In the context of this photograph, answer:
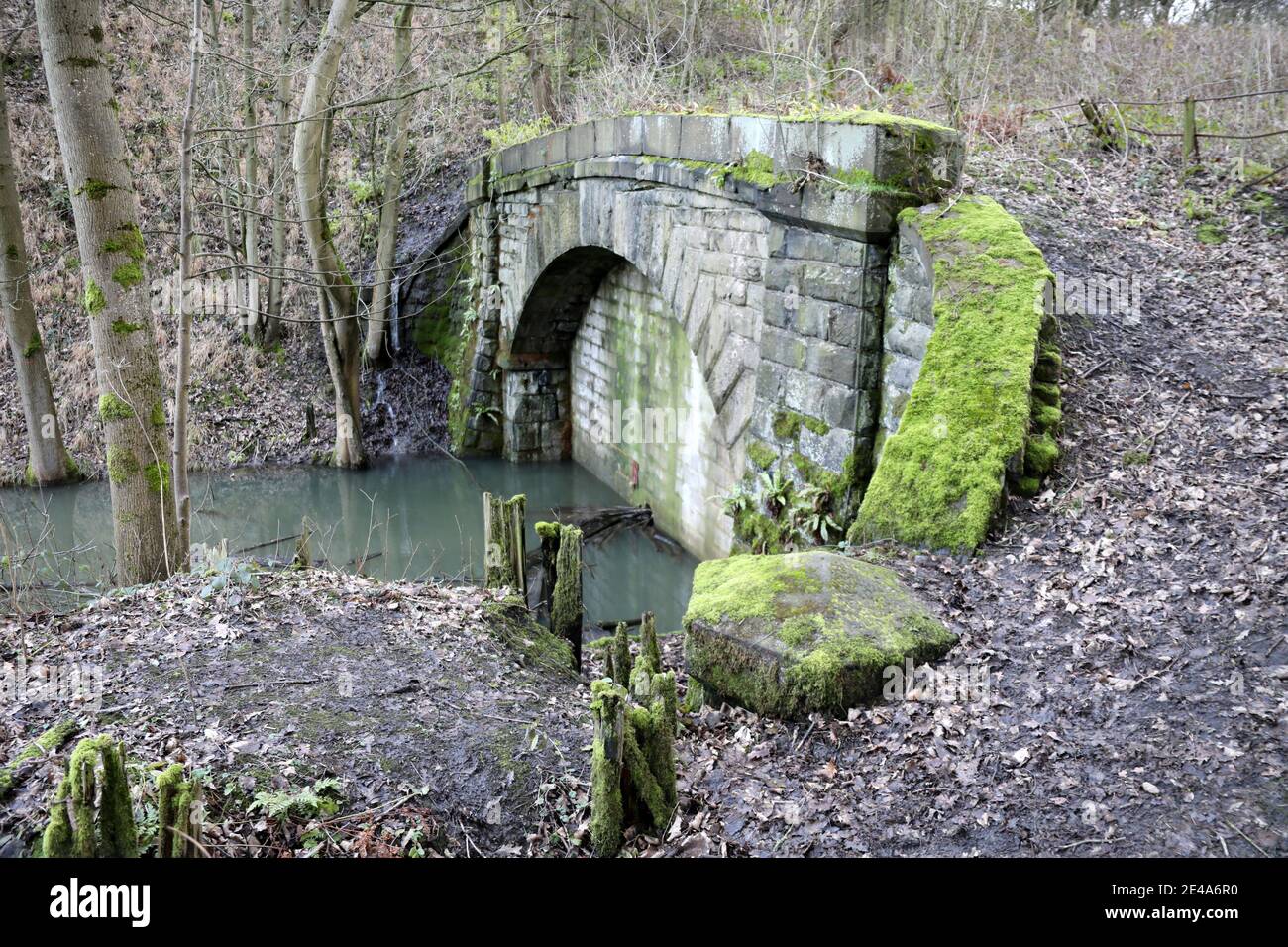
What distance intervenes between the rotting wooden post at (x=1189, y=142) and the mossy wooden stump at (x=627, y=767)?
809 centimetres

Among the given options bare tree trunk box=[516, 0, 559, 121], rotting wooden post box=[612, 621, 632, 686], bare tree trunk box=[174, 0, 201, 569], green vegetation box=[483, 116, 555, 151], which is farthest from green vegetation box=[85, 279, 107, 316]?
bare tree trunk box=[516, 0, 559, 121]

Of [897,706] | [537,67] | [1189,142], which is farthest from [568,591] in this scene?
[537,67]

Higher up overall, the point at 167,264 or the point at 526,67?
the point at 526,67

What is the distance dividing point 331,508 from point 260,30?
755cm

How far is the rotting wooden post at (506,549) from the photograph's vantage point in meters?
5.91

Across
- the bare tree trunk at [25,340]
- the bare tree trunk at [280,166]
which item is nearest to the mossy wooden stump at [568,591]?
the bare tree trunk at [280,166]

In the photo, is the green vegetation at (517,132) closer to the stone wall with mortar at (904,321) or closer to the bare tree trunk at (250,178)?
the bare tree trunk at (250,178)

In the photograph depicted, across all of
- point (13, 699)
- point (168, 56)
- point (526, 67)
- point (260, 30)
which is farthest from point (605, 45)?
point (13, 699)

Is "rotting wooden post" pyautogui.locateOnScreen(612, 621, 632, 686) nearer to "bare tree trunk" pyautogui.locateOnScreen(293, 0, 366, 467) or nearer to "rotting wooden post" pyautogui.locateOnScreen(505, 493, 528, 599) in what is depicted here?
"rotting wooden post" pyautogui.locateOnScreen(505, 493, 528, 599)

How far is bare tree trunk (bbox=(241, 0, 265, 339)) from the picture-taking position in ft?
38.0

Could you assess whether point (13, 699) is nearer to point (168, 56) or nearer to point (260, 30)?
point (260, 30)

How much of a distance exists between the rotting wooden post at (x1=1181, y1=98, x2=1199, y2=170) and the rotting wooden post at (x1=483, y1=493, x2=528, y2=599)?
705 centimetres

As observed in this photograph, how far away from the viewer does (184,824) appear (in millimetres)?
2637

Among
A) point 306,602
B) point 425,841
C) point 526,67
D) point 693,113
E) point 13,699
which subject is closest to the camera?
point 425,841
